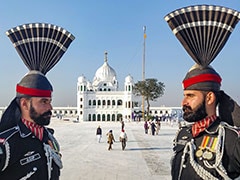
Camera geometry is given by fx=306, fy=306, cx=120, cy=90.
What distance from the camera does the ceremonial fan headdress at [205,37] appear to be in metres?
3.46

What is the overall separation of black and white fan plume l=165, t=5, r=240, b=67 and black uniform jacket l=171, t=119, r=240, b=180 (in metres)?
0.80

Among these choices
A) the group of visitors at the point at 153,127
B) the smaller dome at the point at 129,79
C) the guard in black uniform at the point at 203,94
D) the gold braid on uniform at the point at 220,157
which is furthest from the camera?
the smaller dome at the point at 129,79

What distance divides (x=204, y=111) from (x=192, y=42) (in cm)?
80

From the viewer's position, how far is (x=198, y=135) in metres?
3.47

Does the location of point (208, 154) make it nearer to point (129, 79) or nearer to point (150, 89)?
point (150, 89)

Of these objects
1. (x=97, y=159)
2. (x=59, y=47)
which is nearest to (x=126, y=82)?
(x=97, y=159)

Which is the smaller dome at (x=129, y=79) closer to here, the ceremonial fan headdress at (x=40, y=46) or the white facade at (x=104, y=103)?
the white facade at (x=104, y=103)

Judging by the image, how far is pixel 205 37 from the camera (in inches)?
138

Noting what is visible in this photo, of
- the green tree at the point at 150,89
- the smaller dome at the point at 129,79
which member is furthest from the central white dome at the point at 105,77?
the green tree at the point at 150,89

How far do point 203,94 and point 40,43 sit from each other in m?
2.06

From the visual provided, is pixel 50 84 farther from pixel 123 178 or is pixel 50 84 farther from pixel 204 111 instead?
pixel 123 178

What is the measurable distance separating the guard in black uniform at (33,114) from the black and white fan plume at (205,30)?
1471mm

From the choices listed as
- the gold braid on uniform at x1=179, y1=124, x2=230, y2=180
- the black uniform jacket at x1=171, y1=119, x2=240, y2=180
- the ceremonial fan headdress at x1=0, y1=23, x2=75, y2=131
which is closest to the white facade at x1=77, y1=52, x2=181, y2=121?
the ceremonial fan headdress at x1=0, y1=23, x2=75, y2=131

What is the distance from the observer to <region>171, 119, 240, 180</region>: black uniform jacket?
124 inches
